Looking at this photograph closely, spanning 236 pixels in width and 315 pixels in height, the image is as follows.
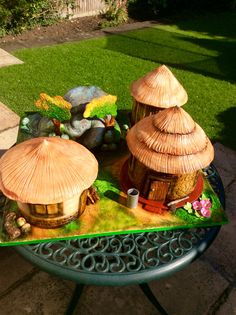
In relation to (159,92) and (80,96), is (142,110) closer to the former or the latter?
(159,92)

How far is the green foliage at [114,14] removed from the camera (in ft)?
36.3

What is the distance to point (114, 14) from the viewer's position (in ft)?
36.4

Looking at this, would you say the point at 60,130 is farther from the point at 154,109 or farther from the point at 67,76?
the point at 67,76

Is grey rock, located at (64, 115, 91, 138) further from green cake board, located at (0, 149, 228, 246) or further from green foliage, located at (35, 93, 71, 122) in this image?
green cake board, located at (0, 149, 228, 246)

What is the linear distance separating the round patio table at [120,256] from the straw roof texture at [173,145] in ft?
1.90

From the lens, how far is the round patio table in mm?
2225

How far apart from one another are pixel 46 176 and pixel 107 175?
93 cm

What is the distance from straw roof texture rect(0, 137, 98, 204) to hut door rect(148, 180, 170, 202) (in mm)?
571

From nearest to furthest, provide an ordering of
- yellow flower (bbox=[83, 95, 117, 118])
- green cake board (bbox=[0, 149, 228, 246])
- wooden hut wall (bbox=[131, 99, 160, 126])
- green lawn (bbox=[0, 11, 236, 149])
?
green cake board (bbox=[0, 149, 228, 246])
yellow flower (bbox=[83, 95, 117, 118])
wooden hut wall (bbox=[131, 99, 160, 126])
green lawn (bbox=[0, 11, 236, 149])

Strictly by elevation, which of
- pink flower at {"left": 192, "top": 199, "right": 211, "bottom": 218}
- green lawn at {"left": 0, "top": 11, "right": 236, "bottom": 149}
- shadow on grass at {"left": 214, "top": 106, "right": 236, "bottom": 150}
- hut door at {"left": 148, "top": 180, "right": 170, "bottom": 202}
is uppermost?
hut door at {"left": 148, "top": 180, "right": 170, "bottom": 202}

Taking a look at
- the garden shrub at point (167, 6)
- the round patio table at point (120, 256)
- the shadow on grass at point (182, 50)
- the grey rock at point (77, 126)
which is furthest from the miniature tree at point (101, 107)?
the garden shrub at point (167, 6)

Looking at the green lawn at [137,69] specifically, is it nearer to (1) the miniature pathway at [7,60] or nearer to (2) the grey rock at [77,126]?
(1) the miniature pathway at [7,60]

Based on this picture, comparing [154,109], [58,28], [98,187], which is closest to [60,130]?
[98,187]

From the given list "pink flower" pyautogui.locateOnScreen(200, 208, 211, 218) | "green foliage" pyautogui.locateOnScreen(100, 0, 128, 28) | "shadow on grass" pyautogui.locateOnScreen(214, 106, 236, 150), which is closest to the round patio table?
"pink flower" pyautogui.locateOnScreen(200, 208, 211, 218)
